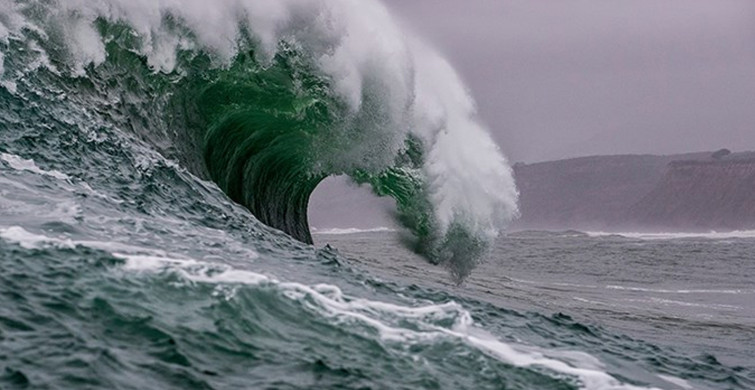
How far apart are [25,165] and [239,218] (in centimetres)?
198

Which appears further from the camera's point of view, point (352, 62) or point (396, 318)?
point (352, 62)

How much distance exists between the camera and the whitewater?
17.3 feet

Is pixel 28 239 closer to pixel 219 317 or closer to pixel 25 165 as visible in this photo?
pixel 219 317

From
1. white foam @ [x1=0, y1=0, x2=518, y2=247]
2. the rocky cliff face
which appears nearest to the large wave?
white foam @ [x1=0, y1=0, x2=518, y2=247]

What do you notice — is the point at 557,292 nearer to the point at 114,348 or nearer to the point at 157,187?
the point at 157,187

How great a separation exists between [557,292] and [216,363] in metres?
14.6

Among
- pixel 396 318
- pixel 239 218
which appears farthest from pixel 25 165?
pixel 396 318

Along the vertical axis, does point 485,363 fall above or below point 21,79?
below

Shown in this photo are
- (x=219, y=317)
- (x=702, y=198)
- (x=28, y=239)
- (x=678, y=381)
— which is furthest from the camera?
(x=702, y=198)

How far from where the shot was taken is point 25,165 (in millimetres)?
8148

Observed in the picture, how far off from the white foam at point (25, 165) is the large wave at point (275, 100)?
5.50ft

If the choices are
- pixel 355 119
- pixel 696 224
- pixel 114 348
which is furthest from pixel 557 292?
pixel 696 224

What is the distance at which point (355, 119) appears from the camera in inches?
589

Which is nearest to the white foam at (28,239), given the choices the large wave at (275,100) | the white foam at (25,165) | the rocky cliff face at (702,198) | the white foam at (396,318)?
the white foam at (396,318)
